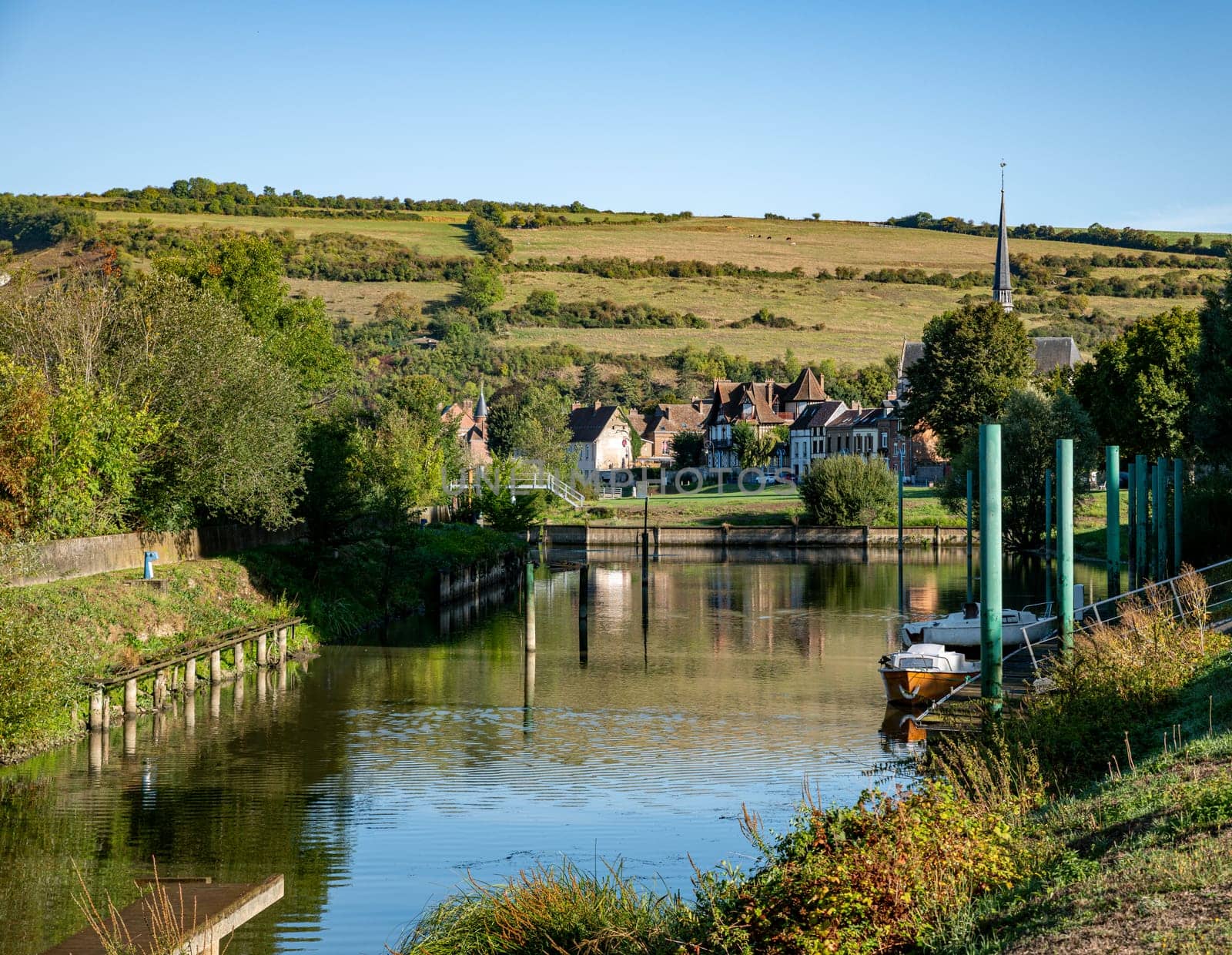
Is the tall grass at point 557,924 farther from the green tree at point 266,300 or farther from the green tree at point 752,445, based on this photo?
the green tree at point 752,445

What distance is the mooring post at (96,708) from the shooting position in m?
24.1

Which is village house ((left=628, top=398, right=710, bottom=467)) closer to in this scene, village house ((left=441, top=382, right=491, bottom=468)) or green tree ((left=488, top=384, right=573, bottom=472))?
green tree ((left=488, top=384, right=573, bottom=472))

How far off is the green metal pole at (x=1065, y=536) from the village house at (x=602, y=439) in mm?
121951

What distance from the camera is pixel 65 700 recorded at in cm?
2283

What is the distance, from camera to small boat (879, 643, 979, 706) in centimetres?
2703

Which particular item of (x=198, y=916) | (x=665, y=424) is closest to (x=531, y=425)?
(x=665, y=424)

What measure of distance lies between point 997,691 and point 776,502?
71330 millimetres

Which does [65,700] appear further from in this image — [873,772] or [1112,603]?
[1112,603]

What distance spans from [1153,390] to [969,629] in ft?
122

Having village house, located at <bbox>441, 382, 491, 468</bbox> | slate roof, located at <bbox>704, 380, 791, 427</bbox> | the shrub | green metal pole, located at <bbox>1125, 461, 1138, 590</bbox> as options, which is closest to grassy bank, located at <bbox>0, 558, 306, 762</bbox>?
the shrub

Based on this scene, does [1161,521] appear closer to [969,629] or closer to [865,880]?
[969,629]

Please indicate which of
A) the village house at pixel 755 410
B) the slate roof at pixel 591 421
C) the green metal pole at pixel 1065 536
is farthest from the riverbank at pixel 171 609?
the slate roof at pixel 591 421

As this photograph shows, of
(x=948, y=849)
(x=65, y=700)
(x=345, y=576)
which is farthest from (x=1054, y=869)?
(x=345, y=576)

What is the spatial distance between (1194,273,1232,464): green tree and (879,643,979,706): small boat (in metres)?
17.3
